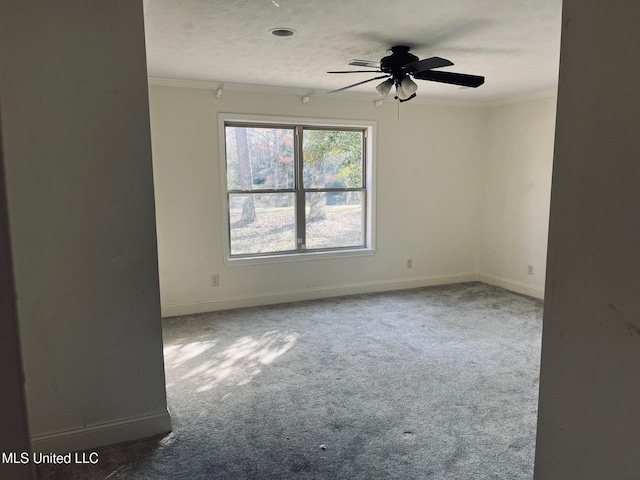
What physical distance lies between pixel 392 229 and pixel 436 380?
2.66 meters

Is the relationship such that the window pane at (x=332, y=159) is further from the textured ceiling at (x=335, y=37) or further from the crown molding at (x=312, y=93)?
the textured ceiling at (x=335, y=37)

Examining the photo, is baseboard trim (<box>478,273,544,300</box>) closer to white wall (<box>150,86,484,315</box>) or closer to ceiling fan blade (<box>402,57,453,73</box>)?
white wall (<box>150,86,484,315</box>)

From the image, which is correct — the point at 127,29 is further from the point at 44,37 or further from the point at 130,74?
the point at 44,37

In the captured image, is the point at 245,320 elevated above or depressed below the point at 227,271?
below

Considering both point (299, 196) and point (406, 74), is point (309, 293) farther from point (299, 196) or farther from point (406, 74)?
point (406, 74)

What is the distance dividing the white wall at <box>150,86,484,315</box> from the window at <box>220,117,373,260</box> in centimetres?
16

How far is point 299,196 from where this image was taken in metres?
5.01

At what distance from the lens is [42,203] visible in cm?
207

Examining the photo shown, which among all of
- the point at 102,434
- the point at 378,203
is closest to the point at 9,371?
the point at 102,434

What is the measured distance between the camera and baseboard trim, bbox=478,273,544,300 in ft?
→ 16.8

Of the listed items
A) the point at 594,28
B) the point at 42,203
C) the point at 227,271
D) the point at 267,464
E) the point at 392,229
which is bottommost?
the point at 267,464

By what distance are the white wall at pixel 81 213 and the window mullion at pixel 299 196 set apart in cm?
282

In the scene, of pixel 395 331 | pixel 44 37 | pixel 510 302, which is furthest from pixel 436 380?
pixel 44 37

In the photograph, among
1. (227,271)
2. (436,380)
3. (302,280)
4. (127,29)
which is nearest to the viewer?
(127,29)
